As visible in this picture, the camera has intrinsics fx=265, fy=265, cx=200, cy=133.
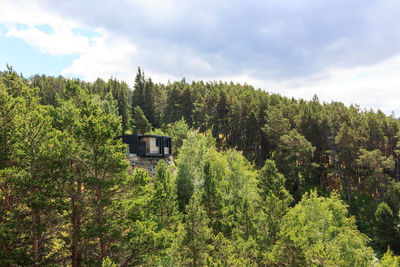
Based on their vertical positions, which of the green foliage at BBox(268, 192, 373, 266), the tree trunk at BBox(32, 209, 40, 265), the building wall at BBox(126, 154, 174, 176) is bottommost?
the green foliage at BBox(268, 192, 373, 266)

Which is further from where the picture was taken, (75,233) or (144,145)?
(144,145)

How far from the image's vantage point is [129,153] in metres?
35.7

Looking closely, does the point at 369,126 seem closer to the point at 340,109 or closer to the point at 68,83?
the point at 340,109

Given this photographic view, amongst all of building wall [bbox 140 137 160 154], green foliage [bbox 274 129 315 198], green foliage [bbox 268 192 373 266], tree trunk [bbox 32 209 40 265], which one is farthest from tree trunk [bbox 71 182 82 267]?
green foliage [bbox 274 129 315 198]

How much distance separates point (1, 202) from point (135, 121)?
2234 inches

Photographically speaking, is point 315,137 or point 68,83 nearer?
point 68,83

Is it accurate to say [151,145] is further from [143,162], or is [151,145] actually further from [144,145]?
[143,162]

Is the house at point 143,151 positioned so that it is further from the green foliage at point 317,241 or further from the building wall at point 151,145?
the green foliage at point 317,241

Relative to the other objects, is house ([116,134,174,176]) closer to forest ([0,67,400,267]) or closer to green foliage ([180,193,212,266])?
forest ([0,67,400,267])

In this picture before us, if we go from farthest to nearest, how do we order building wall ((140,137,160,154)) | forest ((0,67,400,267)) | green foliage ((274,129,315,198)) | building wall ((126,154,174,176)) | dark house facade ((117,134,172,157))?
green foliage ((274,129,315,198)), building wall ((140,137,160,154)), dark house facade ((117,134,172,157)), building wall ((126,154,174,176)), forest ((0,67,400,267))

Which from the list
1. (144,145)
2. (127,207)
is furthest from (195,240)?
(144,145)

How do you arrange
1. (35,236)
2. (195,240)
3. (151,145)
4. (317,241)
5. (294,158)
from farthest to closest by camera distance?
(294,158), (151,145), (317,241), (195,240), (35,236)

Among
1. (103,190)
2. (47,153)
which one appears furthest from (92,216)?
(47,153)

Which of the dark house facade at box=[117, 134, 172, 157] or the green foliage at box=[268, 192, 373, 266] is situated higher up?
the dark house facade at box=[117, 134, 172, 157]
